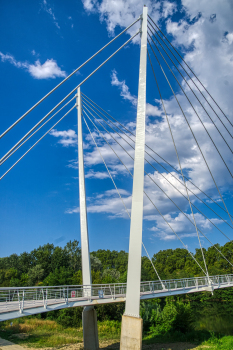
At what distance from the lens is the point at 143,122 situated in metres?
11.7

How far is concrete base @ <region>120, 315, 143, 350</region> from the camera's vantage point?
9266mm

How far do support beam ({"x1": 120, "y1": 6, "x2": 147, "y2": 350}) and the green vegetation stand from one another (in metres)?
9.85

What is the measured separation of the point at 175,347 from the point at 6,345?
13934 millimetres

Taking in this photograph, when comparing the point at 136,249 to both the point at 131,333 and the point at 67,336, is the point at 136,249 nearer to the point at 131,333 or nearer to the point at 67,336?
the point at 131,333

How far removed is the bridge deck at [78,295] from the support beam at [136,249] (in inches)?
138

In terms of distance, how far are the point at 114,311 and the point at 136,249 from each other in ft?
90.2

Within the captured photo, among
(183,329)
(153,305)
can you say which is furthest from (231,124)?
(153,305)

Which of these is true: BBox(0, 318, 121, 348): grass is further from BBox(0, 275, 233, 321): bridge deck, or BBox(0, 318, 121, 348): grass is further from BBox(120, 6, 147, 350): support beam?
BBox(120, 6, 147, 350): support beam

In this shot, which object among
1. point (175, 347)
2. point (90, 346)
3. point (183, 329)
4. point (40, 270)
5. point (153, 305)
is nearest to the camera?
point (90, 346)

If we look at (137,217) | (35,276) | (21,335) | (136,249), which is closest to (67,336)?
(21,335)

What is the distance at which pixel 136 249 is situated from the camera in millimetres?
10328

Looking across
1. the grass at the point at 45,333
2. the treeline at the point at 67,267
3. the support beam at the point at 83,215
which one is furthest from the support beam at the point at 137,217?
the treeline at the point at 67,267

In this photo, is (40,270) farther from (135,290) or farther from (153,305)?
(135,290)

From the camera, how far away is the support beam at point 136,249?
9.49 m
